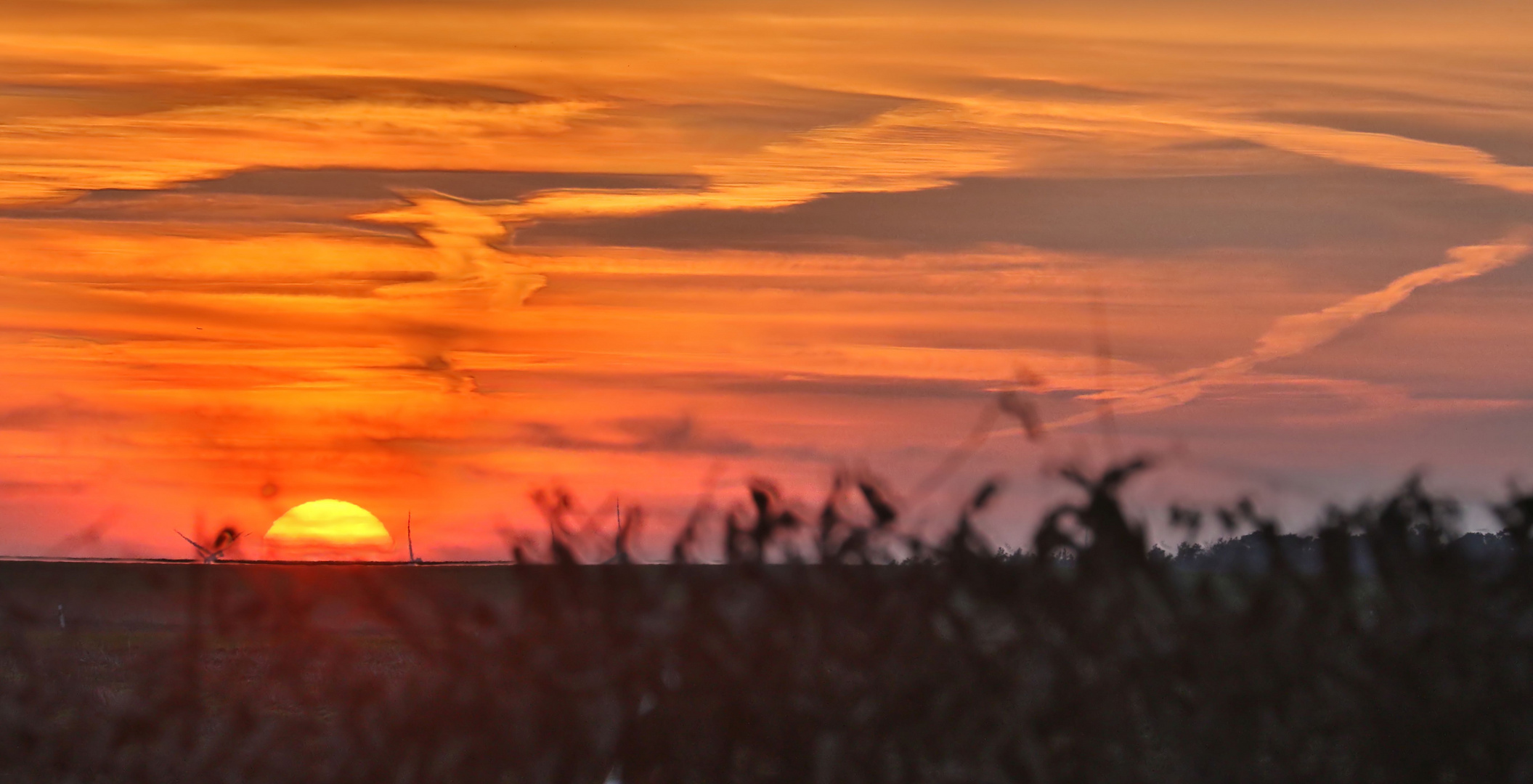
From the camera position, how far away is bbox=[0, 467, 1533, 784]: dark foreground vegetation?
4.21 meters

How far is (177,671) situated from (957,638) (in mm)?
2679

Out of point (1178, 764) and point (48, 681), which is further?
point (48, 681)

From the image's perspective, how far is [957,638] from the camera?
168 inches

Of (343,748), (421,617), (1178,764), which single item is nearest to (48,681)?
(343,748)

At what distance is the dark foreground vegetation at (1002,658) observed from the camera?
4211mm

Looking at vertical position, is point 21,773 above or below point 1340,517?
below

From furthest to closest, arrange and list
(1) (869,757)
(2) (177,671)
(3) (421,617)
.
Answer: (2) (177,671), (3) (421,617), (1) (869,757)

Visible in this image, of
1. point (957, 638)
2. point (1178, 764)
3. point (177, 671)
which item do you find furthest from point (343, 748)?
point (1178, 764)

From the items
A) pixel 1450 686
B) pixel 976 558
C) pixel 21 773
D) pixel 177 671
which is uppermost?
pixel 976 558

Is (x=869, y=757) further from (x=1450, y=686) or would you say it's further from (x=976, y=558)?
(x=1450, y=686)

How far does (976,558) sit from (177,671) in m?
2.76

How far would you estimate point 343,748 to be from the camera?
4.71 meters

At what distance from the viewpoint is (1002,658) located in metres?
4.27

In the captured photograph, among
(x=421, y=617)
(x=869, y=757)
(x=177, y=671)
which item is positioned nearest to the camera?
(x=869, y=757)
